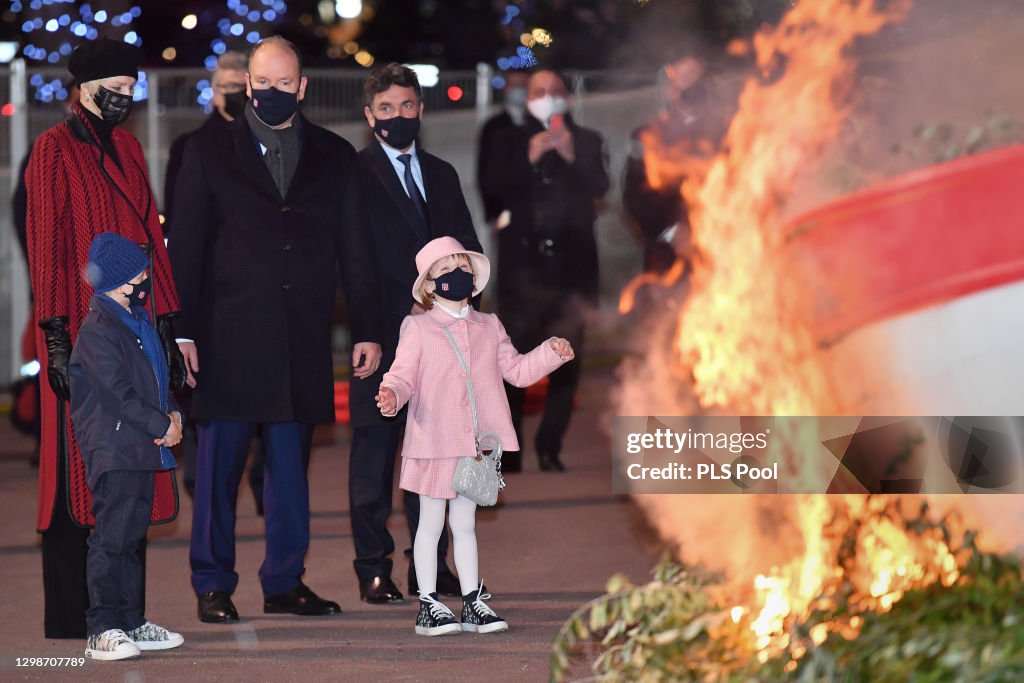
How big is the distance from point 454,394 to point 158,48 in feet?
81.6

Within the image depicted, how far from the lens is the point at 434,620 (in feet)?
20.6

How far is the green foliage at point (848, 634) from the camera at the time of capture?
391 cm

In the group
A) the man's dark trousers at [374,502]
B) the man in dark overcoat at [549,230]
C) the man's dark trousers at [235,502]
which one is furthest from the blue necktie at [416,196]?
the man in dark overcoat at [549,230]

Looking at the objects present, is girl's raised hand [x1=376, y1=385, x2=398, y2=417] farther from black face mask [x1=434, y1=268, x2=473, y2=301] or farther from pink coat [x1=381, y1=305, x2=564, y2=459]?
black face mask [x1=434, y1=268, x2=473, y2=301]

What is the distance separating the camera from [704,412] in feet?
21.6

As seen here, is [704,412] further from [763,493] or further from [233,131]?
[233,131]

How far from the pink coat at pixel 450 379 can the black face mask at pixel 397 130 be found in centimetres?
95

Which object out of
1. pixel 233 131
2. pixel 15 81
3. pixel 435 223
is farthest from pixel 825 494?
pixel 15 81

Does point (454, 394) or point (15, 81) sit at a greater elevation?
point (15, 81)

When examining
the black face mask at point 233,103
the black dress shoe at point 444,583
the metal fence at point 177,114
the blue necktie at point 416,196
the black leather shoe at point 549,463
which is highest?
the metal fence at point 177,114

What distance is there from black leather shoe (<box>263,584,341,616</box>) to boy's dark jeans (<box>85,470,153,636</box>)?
88cm

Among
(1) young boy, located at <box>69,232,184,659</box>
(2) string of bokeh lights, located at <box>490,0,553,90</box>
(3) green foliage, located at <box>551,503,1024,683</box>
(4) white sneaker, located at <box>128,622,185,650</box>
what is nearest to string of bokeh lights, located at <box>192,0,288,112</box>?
(2) string of bokeh lights, located at <box>490,0,553,90</box>

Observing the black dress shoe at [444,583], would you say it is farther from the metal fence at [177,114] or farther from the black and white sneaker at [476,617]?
the metal fence at [177,114]

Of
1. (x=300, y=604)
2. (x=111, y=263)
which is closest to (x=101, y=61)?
(x=111, y=263)
